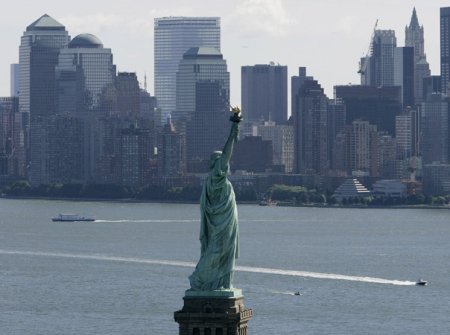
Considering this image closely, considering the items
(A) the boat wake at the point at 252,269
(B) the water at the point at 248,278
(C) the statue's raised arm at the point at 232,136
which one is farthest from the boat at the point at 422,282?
(C) the statue's raised arm at the point at 232,136

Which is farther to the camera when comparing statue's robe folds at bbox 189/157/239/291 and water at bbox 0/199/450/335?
water at bbox 0/199/450/335

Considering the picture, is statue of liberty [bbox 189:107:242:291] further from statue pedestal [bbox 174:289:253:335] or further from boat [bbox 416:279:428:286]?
boat [bbox 416:279:428:286]

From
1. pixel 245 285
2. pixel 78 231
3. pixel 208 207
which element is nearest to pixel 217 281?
pixel 208 207

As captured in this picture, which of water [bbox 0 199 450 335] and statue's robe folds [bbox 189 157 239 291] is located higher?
statue's robe folds [bbox 189 157 239 291]

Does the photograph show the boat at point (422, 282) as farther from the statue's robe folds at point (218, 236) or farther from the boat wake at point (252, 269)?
the statue's robe folds at point (218, 236)

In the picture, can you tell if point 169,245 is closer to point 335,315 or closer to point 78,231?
Answer: point 78,231

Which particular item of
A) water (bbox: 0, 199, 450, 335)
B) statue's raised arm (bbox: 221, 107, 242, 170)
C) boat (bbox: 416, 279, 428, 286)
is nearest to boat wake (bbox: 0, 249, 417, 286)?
water (bbox: 0, 199, 450, 335)
